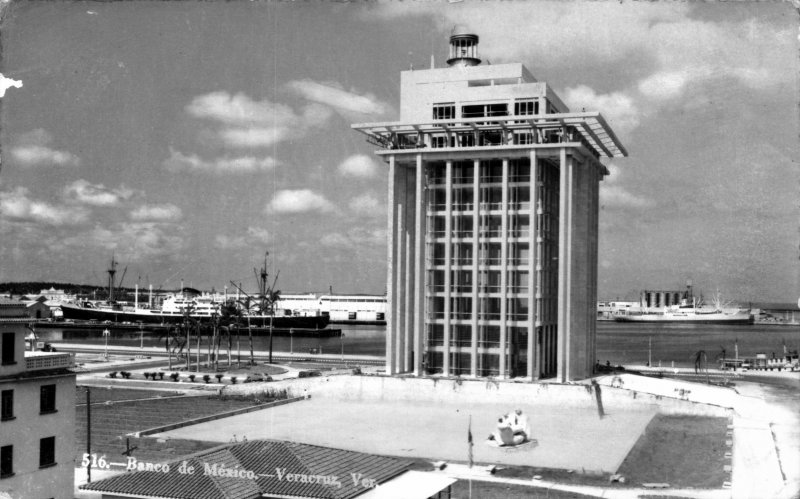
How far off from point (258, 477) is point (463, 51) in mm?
62571

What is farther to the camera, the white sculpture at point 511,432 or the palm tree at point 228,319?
the palm tree at point 228,319

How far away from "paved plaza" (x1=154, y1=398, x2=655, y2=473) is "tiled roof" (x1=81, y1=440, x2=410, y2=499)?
20667 millimetres

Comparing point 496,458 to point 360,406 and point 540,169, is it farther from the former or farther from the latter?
point 540,169

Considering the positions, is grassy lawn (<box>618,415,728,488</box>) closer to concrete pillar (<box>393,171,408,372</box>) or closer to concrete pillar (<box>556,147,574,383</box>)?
concrete pillar (<box>556,147,574,383</box>)

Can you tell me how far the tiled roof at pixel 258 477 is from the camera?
31984mm

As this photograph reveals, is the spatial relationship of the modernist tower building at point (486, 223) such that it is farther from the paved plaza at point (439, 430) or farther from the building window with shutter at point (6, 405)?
the building window with shutter at point (6, 405)

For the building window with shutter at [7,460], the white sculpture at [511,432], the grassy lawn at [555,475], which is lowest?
the grassy lawn at [555,475]

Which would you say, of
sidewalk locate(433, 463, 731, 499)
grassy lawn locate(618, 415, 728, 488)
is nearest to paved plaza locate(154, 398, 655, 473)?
grassy lawn locate(618, 415, 728, 488)

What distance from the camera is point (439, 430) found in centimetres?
6444

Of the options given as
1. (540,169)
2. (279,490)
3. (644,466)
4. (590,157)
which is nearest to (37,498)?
(279,490)

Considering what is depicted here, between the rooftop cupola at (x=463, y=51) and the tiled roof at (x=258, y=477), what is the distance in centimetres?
5883

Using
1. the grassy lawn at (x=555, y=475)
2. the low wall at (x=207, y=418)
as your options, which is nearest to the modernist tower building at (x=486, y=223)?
the low wall at (x=207, y=418)

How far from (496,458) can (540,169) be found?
3409 centimetres

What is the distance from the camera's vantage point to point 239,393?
85.9 meters
